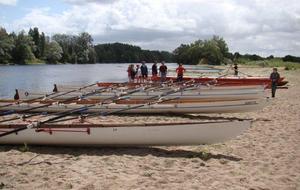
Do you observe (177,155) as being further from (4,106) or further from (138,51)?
(138,51)

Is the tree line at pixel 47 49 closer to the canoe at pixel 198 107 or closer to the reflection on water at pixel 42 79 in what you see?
the reflection on water at pixel 42 79

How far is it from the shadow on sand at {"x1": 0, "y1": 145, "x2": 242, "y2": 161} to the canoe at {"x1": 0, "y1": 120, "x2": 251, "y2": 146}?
14cm

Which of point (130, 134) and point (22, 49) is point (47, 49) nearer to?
point (22, 49)

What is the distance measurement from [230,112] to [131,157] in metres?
6.92

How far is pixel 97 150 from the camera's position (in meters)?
10.1

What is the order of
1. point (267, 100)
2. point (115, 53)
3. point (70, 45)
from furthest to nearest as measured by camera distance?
1. point (115, 53)
2. point (70, 45)
3. point (267, 100)

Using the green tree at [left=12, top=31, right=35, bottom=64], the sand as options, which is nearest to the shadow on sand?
the sand

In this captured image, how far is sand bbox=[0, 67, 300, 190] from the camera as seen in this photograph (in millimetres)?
7600

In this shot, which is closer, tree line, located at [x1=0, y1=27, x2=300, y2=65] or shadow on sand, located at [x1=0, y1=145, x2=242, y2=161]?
shadow on sand, located at [x1=0, y1=145, x2=242, y2=161]

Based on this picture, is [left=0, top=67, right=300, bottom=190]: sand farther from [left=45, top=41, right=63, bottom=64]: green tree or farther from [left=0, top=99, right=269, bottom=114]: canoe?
[left=45, top=41, right=63, bottom=64]: green tree

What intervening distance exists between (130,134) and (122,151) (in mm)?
480

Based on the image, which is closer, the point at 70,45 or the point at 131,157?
the point at 131,157

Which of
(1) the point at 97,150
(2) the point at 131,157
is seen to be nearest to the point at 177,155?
(2) the point at 131,157

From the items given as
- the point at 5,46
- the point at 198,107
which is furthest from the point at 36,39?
the point at 198,107
